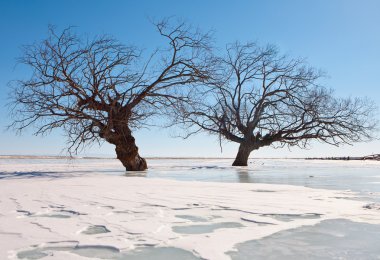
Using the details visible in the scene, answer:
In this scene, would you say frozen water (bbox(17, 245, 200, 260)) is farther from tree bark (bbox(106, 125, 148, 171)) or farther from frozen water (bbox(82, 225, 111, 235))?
tree bark (bbox(106, 125, 148, 171))

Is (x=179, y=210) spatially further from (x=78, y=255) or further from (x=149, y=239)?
(x=78, y=255)

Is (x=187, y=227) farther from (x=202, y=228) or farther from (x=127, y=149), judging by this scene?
(x=127, y=149)

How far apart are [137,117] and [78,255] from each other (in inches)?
362

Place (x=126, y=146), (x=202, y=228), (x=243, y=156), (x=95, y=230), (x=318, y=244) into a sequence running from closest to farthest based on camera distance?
1. (x=318, y=244)
2. (x=95, y=230)
3. (x=202, y=228)
4. (x=126, y=146)
5. (x=243, y=156)

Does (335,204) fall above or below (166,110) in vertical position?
below

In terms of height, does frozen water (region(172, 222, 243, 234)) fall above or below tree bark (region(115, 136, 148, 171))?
below

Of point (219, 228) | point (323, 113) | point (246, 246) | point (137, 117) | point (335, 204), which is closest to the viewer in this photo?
point (246, 246)

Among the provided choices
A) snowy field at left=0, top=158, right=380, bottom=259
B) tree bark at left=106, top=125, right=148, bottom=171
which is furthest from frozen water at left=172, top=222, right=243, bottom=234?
tree bark at left=106, top=125, right=148, bottom=171

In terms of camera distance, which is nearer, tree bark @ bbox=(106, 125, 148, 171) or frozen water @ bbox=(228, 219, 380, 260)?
frozen water @ bbox=(228, 219, 380, 260)

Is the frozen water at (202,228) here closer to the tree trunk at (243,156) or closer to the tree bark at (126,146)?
the tree bark at (126,146)

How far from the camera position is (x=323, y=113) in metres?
17.3

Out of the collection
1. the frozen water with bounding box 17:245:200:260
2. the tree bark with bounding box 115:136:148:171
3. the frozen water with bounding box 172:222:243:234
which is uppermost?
the tree bark with bounding box 115:136:148:171

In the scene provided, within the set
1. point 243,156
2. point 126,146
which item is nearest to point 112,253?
point 126,146

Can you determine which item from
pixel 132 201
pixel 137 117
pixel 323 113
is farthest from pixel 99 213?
pixel 323 113
